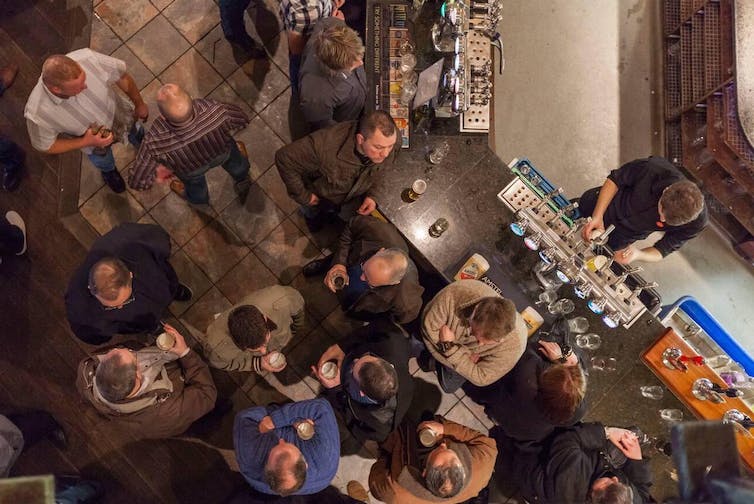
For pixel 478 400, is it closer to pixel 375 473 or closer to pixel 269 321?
pixel 375 473

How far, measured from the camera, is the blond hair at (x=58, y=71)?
3230mm

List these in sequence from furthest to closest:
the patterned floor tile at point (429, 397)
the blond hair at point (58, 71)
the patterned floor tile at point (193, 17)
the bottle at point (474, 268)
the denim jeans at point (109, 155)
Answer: the patterned floor tile at point (193, 17) < the patterned floor tile at point (429, 397) < the denim jeans at point (109, 155) < the bottle at point (474, 268) < the blond hair at point (58, 71)

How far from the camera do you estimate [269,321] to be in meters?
3.48

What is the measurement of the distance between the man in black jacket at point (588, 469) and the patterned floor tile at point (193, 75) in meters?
4.72

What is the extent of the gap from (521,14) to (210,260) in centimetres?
473

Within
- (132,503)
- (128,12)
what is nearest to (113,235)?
(132,503)

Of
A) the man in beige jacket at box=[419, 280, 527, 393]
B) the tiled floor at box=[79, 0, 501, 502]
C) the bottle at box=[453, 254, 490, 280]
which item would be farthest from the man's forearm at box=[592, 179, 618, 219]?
the tiled floor at box=[79, 0, 501, 502]

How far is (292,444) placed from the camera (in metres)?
3.25

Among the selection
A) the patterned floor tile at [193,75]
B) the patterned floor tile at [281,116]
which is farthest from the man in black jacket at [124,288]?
the patterned floor tile at [193,75]

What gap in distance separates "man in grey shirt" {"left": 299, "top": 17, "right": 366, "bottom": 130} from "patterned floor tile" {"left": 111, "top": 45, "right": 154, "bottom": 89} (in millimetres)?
2253

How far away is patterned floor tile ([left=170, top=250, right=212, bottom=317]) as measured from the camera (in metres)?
4.80

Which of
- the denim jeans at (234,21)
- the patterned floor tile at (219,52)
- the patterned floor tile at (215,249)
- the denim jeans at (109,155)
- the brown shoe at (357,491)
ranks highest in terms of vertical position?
the denim jeans at (234,21)

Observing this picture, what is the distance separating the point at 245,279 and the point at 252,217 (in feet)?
2.13

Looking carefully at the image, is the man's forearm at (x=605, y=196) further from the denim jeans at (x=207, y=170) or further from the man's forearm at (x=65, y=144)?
the man's forearm at (x=65, y=144)
